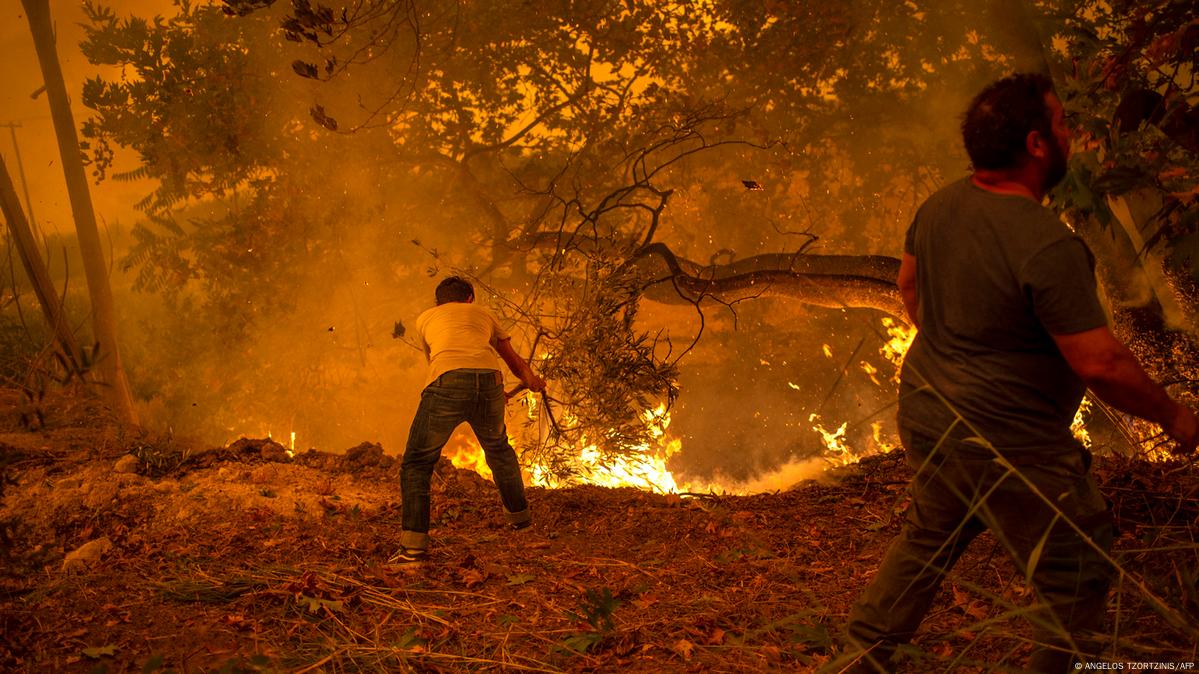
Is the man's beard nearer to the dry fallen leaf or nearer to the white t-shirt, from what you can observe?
the dry fallen leaf

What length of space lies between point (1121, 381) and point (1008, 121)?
2.45 ft

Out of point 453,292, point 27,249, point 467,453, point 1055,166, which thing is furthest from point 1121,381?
point 467,453

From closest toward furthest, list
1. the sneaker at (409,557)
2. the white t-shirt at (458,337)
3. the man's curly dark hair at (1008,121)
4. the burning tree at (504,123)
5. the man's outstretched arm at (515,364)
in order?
the man's curly dark hair at (1008,121) < the sneaker at (409,557) < the white t-shirt at (458,337) < the man's outstretched arm at (515,364) < the burning tree at (504,123)

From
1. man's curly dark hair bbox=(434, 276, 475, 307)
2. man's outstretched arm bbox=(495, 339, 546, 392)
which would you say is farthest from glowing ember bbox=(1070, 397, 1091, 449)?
man's curly dark hair bbox=(434, 276, 475, 307)

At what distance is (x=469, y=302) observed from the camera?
5.40 m

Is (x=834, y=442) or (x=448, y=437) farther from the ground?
(x=834, y=442)

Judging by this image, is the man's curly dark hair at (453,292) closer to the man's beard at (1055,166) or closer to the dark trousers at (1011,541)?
the dark trousers at (1011,541)

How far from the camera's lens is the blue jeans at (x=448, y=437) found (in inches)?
184

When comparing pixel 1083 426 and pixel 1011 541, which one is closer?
pixel 1011 541

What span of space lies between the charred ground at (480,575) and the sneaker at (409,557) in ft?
0.24

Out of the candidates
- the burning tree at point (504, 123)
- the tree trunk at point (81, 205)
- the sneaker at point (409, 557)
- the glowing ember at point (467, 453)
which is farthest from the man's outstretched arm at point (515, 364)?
the glowing ember at point (467, 453)

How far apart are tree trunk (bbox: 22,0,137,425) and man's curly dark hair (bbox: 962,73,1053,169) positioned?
10.0 m

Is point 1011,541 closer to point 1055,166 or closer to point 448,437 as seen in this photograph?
point 1055,166

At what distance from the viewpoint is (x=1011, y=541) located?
7.11ft
